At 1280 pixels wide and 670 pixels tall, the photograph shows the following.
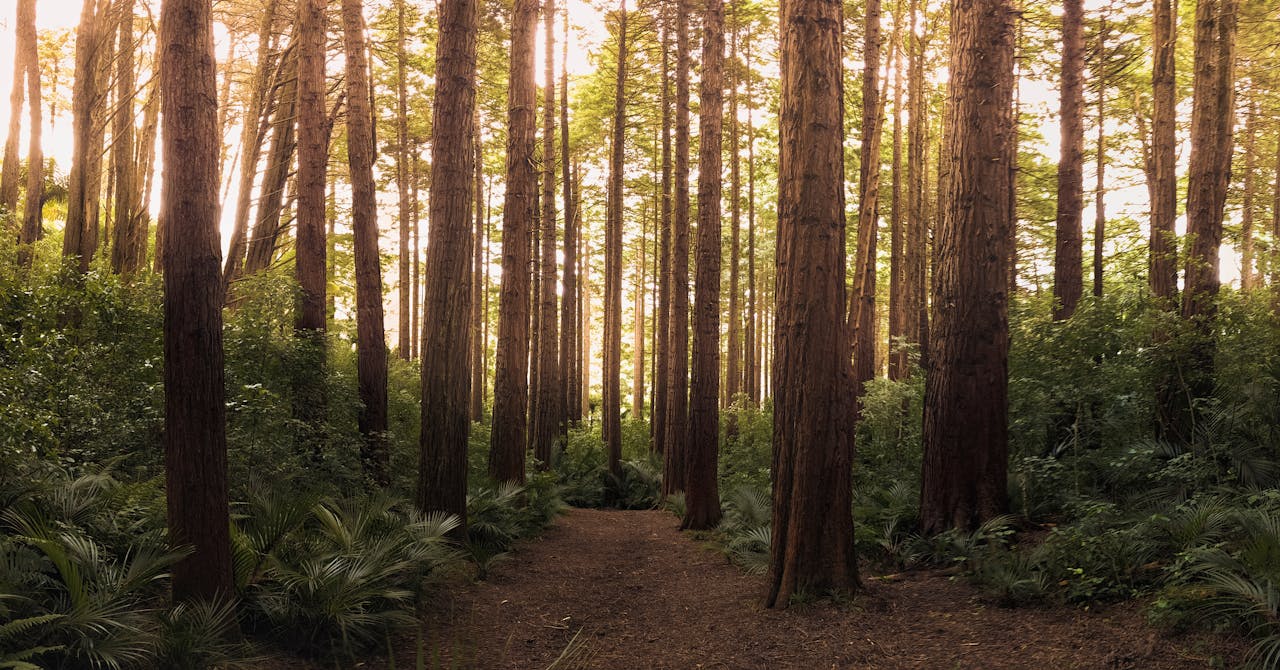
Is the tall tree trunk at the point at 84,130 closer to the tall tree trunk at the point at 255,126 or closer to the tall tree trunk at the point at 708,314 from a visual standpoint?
the tall tree trunk at the point at 255,126

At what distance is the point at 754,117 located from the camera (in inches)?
965

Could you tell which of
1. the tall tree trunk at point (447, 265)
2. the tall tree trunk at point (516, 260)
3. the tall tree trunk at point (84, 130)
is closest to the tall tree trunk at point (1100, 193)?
the tall tree trunk at point (516, 260)

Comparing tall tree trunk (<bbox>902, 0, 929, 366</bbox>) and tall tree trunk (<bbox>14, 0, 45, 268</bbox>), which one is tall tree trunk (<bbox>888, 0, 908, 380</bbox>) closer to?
tall tree trunk (<bbox>902, 0, 929, 366</bbox>)

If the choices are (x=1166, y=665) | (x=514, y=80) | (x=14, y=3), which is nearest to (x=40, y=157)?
(x=14, y=3)

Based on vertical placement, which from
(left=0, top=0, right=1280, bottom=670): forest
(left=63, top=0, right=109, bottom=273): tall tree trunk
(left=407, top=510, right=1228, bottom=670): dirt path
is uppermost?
(left=63, top=0, right=109, bottom=273): tall tree trunk

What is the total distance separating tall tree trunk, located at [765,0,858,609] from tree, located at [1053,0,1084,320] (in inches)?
248

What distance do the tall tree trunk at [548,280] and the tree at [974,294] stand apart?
34.7ft

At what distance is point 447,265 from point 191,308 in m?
3.98

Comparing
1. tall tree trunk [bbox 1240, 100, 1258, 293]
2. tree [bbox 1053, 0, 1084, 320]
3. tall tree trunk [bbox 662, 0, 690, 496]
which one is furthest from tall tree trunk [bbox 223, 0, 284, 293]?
tall tree trunk [bbox 1240, 100, 1258, 293]

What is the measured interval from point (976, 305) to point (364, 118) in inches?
375

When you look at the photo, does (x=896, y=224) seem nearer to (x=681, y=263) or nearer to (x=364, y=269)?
(x=681, y=263)

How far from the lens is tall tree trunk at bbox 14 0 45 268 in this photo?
13.9 m

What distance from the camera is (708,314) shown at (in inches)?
498

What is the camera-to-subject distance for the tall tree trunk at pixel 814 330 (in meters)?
6.66
